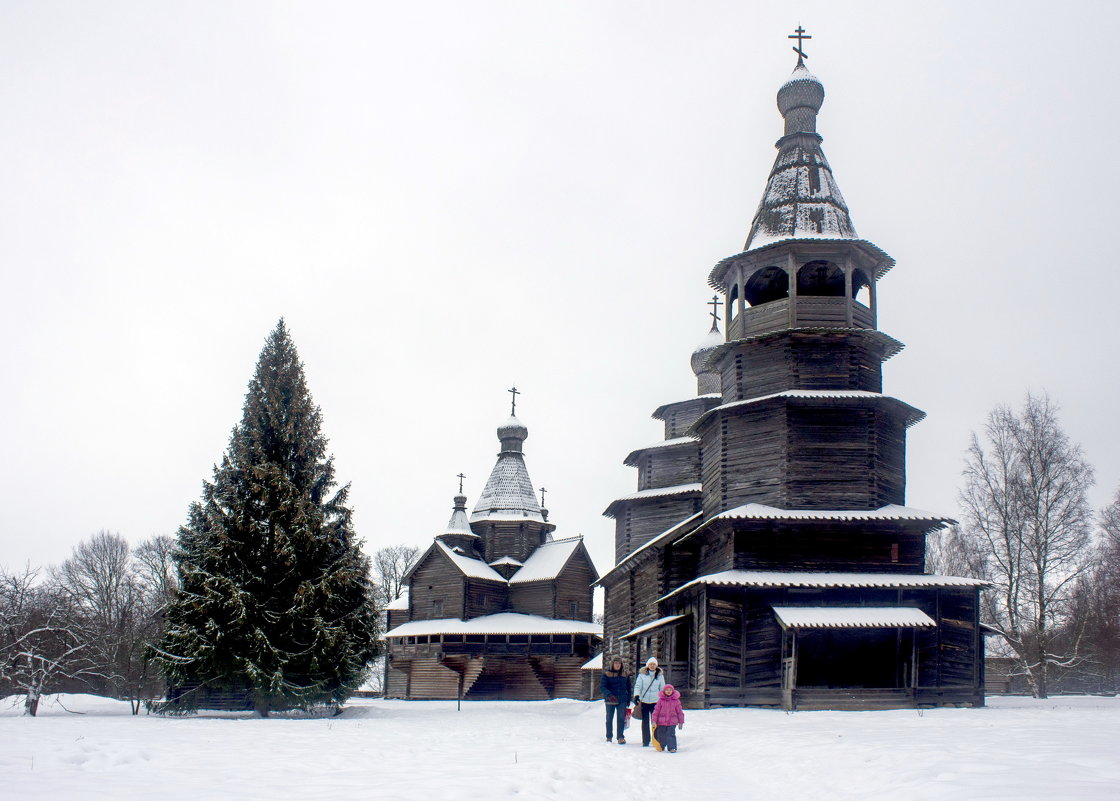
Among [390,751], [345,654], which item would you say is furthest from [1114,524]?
[390,751]

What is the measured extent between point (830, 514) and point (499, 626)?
2231 centimetres

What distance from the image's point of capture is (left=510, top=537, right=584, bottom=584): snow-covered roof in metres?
42.5

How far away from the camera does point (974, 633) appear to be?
22.5m

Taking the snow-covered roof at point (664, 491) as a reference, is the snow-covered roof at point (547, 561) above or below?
below

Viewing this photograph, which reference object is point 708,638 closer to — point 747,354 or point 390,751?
point 747,354

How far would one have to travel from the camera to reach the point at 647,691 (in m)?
13.1

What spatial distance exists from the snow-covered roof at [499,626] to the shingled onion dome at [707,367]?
43.1 ft

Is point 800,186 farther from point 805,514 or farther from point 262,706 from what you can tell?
point 262,706

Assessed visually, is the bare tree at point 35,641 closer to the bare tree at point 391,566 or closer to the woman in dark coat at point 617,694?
the woman in dark coat at point 617,694

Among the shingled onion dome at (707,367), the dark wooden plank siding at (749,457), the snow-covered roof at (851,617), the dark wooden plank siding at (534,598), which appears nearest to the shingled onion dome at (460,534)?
the dark wooden plank siding at (534,598)

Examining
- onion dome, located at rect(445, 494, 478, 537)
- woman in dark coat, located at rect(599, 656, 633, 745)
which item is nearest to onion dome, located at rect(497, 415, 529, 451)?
onion dome, located at rect(445, 494, 478, 537)

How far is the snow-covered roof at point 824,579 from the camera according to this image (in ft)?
68.9

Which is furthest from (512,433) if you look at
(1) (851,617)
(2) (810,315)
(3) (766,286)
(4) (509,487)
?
(1) (851,617)

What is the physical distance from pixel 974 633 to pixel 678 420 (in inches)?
614
